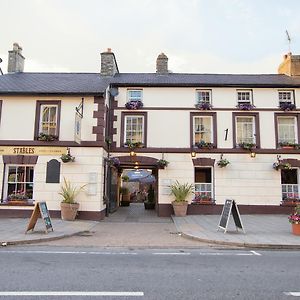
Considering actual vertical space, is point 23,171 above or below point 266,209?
above

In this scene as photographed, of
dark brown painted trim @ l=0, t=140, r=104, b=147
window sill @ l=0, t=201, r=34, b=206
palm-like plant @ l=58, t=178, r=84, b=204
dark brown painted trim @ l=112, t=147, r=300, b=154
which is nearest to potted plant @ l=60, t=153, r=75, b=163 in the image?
dark brown painted trim @ l=0, t=140, r=104, b=147

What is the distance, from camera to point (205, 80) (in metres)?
19.1

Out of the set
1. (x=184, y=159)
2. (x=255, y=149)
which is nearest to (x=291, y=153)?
(x=255, y=149)

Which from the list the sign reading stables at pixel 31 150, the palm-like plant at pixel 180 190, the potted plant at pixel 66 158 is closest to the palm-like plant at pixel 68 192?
the potted plant at pixel 66 158

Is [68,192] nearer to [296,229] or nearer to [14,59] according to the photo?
[296,229]

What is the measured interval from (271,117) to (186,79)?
5534mm

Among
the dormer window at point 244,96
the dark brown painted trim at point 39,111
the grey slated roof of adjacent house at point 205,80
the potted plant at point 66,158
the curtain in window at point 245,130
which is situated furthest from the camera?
the dormer window at point 244,96

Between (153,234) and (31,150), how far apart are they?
7.82 m

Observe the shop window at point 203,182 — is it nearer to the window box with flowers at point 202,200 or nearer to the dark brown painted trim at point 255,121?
the window box with flowers at point 202,200

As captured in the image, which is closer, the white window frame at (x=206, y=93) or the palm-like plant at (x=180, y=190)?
the palm-like plant at (x=180, y=190)

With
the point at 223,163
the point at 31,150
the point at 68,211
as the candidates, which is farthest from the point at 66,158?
the point at 223,163

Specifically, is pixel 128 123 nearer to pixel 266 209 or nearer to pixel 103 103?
pixel 103 103

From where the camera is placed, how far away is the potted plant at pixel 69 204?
47.1 ft

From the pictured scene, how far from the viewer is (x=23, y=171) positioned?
1566cm
